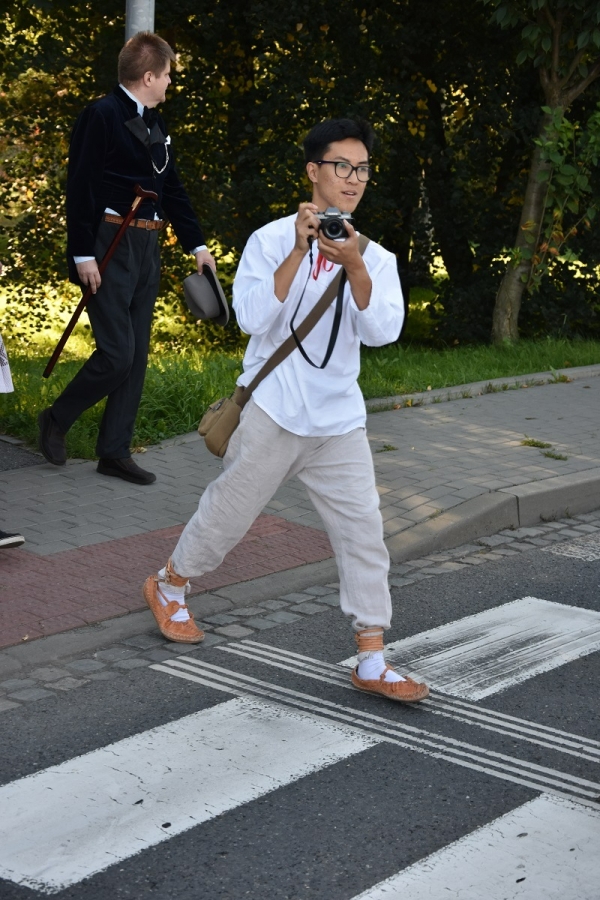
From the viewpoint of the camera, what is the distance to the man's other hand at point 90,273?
6.90 m

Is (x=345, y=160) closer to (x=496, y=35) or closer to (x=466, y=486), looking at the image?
(x=466, y=486)

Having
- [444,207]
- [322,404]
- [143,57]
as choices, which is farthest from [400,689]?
[444,207]

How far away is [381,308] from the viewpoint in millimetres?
4375

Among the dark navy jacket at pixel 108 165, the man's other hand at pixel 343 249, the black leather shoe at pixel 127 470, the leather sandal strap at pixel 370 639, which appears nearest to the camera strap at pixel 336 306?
the man's other hand at pixel 343 249

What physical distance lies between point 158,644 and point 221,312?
6.40 feet

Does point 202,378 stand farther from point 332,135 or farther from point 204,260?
point 332,135

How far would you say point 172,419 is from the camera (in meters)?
8.88

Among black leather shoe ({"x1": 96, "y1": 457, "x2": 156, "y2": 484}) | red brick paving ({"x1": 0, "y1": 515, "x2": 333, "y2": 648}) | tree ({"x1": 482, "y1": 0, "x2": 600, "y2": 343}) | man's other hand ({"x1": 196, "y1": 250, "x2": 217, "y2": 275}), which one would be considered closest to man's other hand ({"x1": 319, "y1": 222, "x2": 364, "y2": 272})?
red brick paving ({"x1": 0, "y1": 515, "x2": 333, "y2": 648})

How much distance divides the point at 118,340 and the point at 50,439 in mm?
796

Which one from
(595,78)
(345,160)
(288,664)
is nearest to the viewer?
(345,160)

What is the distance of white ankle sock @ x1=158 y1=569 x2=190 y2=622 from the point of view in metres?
5.23

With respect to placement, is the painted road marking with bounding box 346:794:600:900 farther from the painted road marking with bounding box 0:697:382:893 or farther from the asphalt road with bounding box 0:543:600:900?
the painted road marking with bounding box 0:697:382:893

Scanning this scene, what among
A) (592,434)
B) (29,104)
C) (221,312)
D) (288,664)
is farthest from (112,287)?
(29,104)

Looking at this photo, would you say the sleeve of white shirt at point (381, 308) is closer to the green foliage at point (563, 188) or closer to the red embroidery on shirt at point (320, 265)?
the red embroidery on shirt at point (320, 265)
